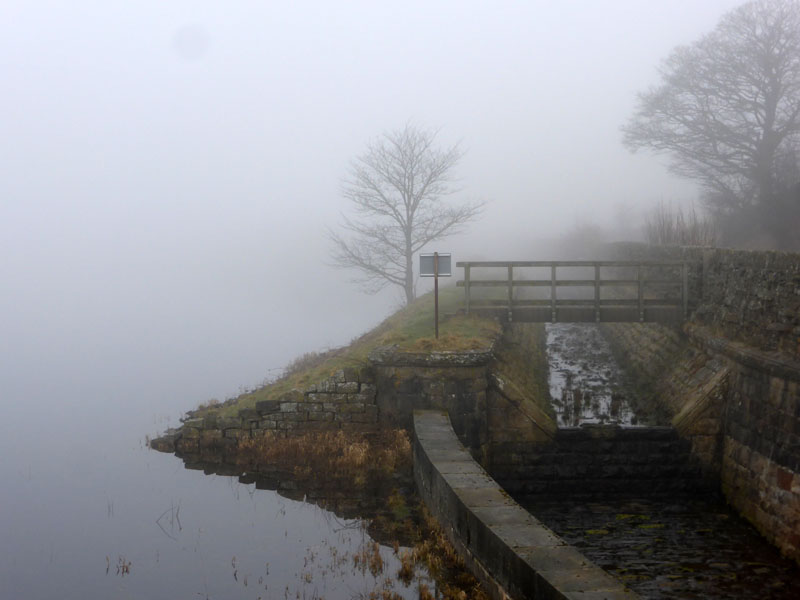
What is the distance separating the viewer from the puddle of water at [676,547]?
374 inches

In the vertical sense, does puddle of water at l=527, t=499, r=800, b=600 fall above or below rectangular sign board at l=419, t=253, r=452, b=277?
below

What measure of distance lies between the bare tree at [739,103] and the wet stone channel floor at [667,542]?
54.6 ft

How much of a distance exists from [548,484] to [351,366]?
408 cm

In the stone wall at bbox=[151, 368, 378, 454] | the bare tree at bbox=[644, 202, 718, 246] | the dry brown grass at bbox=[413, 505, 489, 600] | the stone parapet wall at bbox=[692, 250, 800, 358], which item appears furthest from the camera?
the bare tree at bbox=[644, 202, 718, 246]

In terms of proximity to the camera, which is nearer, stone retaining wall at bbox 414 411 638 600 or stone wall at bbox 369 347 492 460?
stone retaining wall at bbox 414 411 638 600

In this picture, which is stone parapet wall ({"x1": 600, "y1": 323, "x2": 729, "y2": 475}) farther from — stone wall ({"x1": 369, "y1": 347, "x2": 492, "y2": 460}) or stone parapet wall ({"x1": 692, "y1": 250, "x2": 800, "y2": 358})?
stone wall ({"x1": 369, "y1": 347, "x2": 492, "y2": 460})

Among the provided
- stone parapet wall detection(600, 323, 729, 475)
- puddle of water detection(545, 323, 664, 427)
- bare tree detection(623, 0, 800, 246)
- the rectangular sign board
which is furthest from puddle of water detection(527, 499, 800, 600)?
bare tree detection(623, 0, 800, 246)

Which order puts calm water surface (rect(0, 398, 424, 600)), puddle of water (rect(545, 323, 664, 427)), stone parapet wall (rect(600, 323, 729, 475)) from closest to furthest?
1. calm water surface (rect(0, 398, 424, 600))
2. stone parapet wall (rect(600, 323, 729, 475))
3. puddle of water (rect(545, 323, 664, 427))

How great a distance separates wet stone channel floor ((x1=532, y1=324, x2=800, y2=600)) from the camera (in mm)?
9555

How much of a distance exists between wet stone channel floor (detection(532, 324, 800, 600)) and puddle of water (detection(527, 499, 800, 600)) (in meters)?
0.01

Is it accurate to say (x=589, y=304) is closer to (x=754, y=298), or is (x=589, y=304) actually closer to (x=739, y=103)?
(x=754, y=298)

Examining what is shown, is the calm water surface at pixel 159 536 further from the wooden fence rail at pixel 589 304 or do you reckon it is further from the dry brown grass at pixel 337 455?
the wooden fence rail at pixel 589 304

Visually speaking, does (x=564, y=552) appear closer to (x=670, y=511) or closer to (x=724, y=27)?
(x=670, y=511)

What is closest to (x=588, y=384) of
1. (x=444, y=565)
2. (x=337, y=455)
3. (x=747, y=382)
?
(x=747, y=382)
